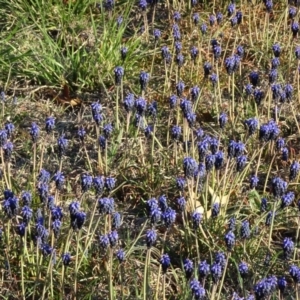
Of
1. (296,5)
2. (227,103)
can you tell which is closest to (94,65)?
(227,103)

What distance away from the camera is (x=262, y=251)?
12.9 feet

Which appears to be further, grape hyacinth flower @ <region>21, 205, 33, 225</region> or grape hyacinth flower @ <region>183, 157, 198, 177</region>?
grape hyacinth flower @ <region>183, 157, 198, 177</region>

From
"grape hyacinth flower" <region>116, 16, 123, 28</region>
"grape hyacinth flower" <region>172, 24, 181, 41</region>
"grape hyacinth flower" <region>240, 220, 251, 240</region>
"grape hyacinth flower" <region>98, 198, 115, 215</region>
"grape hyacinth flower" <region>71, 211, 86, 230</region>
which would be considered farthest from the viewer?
"grape hyacinth flower" <region>116, 16, 123, 28</region>

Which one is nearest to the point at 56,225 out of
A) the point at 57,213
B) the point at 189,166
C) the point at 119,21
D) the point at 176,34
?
the point at 57,213

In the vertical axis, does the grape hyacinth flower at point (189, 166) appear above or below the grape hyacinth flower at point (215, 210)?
above

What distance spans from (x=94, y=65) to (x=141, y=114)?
3.95 ft

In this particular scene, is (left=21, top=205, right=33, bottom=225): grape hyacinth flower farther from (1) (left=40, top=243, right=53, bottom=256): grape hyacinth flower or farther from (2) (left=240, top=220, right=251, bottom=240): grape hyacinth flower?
(2) (left=240, top=220, right=251, bottom=240): grape hyacinth flower

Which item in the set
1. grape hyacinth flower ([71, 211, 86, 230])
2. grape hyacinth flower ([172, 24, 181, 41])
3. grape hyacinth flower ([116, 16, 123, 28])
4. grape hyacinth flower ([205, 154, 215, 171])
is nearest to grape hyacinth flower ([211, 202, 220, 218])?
grape hyacinth flower ([205, 154, 215, 171])

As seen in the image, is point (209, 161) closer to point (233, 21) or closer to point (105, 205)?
point (105, 205)

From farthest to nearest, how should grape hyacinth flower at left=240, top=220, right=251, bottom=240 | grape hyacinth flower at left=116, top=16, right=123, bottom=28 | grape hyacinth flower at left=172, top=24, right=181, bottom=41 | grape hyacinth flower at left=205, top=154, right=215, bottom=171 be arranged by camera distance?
grape hyacinth flower at left=116, top=16, right=123, bottom=28 → grape hyacinth flower at left=172, top=24, right=181, bottom=41 → grape hyacinth flower at left=205, top=154, right=215, bottom=171 → grape hyacinth flower at left=240, top=220, right=251, bottom=240

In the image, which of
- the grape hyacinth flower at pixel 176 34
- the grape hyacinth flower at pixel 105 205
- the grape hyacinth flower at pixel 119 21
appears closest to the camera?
the grape hyacinth flower at pixel 105 205

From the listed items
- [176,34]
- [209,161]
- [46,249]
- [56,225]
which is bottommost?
[46,249]

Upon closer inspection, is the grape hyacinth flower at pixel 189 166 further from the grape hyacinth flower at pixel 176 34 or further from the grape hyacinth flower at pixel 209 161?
the grape hyacinth flower at pixel 176 34

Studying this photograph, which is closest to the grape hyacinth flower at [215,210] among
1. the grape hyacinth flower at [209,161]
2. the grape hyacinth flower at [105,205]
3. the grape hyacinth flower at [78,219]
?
the grape hyacinth flower at [209,161]
